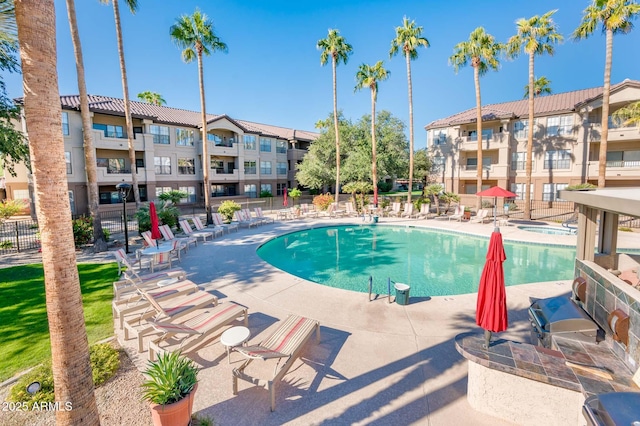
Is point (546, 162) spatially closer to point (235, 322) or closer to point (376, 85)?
point (376, 85)

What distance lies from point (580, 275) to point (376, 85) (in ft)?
83.8

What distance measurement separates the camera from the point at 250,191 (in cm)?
3922

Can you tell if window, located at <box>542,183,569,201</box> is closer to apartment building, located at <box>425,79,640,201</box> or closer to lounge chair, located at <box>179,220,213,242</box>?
apartment building, located at <box>425,79,640,201</box>

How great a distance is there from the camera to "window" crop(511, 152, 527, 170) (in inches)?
1202

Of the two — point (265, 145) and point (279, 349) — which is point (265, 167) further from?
point (279, 349)

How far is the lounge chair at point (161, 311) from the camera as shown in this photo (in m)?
6.13

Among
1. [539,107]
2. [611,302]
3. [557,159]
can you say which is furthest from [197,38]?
[557,159]

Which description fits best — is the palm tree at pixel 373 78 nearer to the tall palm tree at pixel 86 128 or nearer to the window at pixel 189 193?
the window at pixel 189 193

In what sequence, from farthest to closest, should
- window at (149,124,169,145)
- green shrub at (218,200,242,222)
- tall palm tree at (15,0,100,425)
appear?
window at (149,124,169,145)
green shrub at (218,200,242,222)
tall palm tree at (15,0,100,425)

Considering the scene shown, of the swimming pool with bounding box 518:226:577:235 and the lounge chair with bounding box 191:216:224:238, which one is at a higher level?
the lounge chair with bounding box 191:216:224:238

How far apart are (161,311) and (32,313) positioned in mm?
4438

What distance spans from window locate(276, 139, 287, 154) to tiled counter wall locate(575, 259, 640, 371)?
3892 centimetres

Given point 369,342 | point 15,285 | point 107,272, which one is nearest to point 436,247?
point 369,342

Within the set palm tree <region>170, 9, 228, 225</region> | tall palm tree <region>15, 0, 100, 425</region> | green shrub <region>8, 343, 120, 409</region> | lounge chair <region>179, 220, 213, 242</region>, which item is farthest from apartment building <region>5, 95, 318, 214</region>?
tall palm tree <region>15, 0, 100, 425</region>
